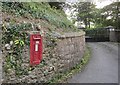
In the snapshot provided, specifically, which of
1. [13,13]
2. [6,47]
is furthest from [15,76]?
[13,13]

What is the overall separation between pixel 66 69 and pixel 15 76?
2514 mm

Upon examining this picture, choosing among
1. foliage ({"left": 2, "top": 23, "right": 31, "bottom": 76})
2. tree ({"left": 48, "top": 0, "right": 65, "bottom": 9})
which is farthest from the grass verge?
tree ({"left": 48, "top": 0, "right": 65, "bottom": 9})

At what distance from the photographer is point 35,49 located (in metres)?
6.86

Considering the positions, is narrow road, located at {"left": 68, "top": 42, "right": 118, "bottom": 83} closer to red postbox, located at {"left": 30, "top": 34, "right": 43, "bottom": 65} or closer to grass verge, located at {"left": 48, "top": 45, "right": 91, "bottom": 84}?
grass verge, located at {"left": 48, "top": 45, "right": 91, "bottom": 84}

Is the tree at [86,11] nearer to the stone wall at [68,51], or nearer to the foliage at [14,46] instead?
the stone wall at [68,51]

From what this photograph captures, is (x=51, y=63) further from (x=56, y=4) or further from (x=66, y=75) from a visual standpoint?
(x=56, y=4)

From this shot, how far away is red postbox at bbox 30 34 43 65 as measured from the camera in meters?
6.75

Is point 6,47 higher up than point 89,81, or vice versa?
point 6,47

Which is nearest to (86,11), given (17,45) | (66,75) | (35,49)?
(66,75)

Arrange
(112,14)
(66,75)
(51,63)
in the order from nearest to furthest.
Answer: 1. (51,63)
2. (66,75)
3. (112,14)

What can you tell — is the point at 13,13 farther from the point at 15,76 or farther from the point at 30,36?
the point at 15,76

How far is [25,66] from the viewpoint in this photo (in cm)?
662

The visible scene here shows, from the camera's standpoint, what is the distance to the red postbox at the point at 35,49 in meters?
6.75

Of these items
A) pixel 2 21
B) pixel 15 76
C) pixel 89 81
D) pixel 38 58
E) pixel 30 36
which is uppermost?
pixel 2 21
